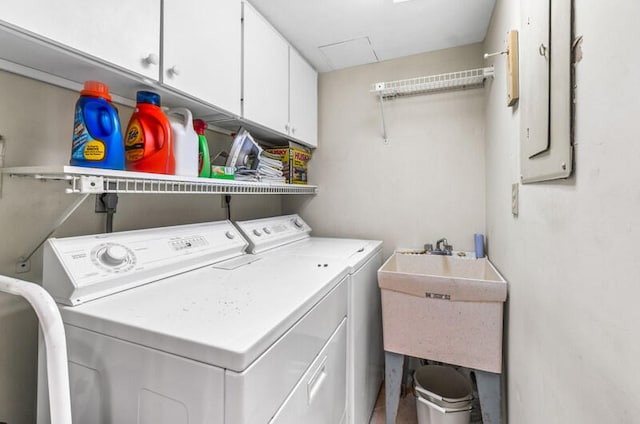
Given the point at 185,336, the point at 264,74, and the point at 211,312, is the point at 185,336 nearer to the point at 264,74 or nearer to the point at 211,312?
the point at 211,312

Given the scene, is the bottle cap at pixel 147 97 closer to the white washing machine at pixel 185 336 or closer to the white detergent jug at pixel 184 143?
the white detergent jug at pixel 184 143

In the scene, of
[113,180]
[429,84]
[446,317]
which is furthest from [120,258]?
[429,84]

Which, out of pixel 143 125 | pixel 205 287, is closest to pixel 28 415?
pixel 205 287

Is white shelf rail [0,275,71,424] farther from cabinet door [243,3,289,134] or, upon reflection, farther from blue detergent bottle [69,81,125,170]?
cabinet door [243,3,289,134]

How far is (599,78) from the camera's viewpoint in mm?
604

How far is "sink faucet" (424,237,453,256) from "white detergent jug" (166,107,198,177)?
170 cm

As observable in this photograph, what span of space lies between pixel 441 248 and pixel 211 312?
1802mm

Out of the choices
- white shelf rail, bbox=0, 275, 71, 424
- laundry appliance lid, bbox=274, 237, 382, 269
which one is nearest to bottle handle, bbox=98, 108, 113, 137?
white shelf rail, bbox=0, 275, 71, 424

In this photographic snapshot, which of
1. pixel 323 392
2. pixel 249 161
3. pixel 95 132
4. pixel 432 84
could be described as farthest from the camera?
pixel 432 84

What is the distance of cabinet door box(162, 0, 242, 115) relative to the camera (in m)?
1.13

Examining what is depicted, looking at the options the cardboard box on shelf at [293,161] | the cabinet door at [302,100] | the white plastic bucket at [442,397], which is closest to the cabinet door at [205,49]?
the cabinet door at [302,100]

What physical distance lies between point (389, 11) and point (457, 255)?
5.48ft

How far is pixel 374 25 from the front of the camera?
187 cm

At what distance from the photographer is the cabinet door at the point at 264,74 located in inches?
61.9
